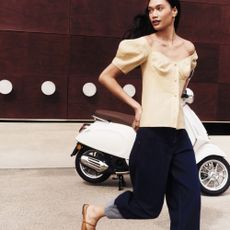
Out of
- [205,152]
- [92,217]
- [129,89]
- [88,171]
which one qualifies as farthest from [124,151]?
[129,89]

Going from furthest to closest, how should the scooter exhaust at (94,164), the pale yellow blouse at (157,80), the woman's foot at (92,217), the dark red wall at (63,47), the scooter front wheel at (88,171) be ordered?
the dark red wall at (63,47)
the scooter front wheel at (88,171)
the scooter exhaust at (94,164)
the woman's foot at (92,217)
the pale yellow blouse at (157,80)

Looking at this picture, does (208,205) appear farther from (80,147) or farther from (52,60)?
(52,60)

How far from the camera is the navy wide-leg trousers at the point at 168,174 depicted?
275 cm

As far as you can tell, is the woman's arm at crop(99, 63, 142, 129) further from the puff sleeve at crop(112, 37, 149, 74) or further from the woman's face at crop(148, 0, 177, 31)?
the woman's face at crop(148, 0, 177, 31)

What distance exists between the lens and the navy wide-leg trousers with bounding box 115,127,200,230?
9.02 ft

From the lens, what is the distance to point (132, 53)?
2.74 meters

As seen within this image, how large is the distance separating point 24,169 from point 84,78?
3425 millimetres

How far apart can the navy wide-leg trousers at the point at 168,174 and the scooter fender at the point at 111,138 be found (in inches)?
80.0

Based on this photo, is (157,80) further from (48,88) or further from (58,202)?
(48,88)

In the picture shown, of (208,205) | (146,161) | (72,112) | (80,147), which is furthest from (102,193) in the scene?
(72,112)

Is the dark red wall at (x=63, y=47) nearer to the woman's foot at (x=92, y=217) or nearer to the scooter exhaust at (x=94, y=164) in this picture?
the scooter exhaust at (x=94, y=164)

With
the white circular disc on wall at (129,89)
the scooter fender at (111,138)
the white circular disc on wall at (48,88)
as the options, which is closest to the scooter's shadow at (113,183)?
the scooter fender at (111,138)

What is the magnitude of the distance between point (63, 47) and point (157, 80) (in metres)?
6.26

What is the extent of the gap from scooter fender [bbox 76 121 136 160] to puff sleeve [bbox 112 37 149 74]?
2.16 meters
